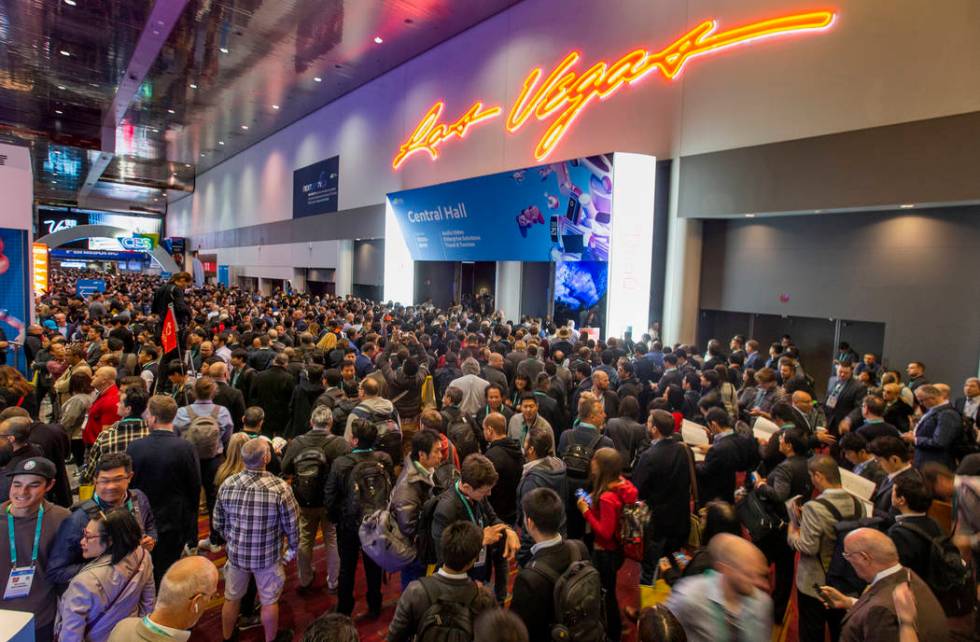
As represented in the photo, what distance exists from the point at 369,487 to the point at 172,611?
4.35 ft

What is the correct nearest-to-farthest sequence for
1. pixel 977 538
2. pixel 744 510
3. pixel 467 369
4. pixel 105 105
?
pixel 977 538 → pixel 744 510 → pixel 467 369 → pixel 105 105

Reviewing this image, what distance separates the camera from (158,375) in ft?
20.1

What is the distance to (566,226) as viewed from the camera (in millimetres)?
10883

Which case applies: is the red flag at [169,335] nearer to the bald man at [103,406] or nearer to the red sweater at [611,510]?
the bald man at [103,406]

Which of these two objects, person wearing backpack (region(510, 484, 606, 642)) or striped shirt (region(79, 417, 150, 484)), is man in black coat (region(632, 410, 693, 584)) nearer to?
person wearing backpack (region(510, 484, 606, 642))

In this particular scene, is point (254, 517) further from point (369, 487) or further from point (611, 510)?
point (611, 510)

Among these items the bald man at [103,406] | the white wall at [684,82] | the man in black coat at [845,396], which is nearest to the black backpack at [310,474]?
the bald man at [103,406]

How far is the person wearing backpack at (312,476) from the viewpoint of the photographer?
11.3 feet

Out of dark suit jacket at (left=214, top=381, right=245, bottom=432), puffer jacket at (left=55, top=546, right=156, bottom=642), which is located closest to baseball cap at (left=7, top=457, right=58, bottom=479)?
puffer jacket at (left=55, top=546, right=156, bottom=642)

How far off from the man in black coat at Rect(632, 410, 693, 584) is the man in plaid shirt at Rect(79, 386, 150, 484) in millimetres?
3352

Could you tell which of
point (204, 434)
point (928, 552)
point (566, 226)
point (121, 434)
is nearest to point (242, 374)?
point (204, 434)

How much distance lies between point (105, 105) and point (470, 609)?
27632 millimetres

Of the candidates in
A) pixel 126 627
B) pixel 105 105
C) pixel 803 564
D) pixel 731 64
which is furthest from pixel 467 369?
pixel 105 105

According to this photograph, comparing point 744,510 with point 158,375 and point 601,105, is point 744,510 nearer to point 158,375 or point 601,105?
point 158,375
